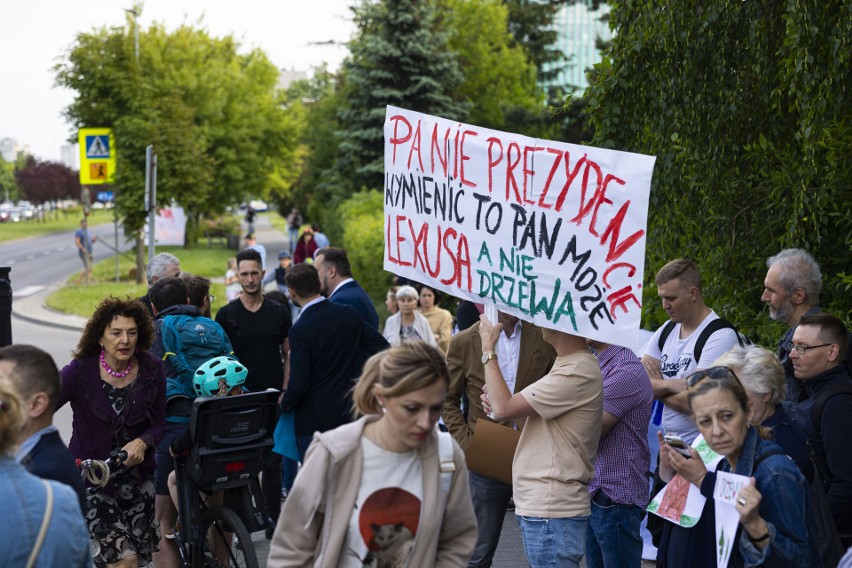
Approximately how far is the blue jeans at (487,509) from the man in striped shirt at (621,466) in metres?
0.70

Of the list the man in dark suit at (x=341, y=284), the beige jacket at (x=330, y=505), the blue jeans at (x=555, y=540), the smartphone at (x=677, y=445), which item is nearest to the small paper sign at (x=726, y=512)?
the smartphone at (x=677, y=445)

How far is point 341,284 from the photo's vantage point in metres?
8.67

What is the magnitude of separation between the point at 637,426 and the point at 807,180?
8.41 ft

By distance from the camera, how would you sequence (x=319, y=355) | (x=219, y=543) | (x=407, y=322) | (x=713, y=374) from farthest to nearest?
(x=407, y=322) < (x=319, y=355) < (x=219, y=543) < (x=713, y=374)

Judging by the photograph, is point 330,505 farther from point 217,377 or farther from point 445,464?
point 217,377

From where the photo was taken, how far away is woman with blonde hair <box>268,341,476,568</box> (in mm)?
3555

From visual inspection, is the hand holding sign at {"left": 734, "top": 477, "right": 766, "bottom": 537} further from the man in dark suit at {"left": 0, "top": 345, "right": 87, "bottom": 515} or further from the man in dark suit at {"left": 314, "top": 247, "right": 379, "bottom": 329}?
the man in dark suit at {"left": 314, "top": 247, "right": 379, "bottom": 329}

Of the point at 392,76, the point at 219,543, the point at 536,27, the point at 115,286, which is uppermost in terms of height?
the point at 536,27

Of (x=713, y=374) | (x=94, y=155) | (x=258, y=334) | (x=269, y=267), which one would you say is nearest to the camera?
(x=713, y=374)

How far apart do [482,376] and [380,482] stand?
279cm

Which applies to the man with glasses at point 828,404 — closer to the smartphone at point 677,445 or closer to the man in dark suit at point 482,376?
the smartphone at point 677,445

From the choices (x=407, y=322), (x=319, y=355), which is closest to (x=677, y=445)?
(x=319, y=355)

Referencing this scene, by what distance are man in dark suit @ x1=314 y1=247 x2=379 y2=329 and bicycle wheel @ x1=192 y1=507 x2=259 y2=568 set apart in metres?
2.35

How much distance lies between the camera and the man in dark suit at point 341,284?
27.9 ft
